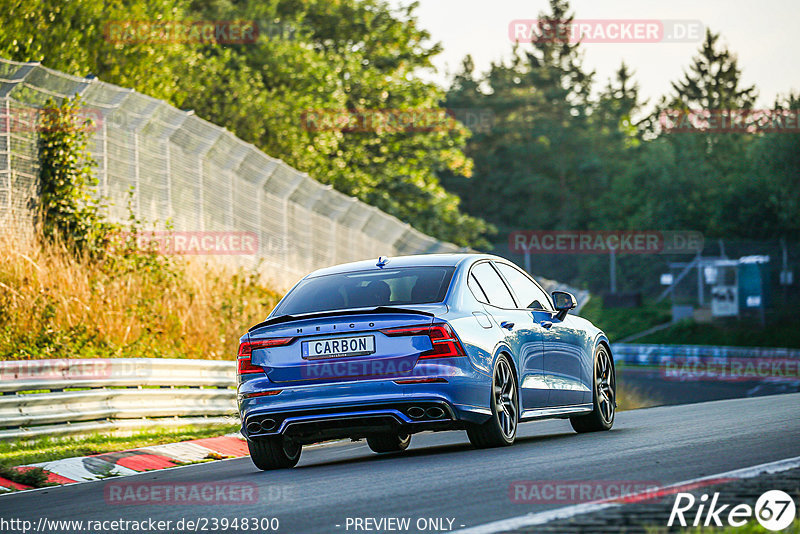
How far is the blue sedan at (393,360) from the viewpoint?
8938 mm

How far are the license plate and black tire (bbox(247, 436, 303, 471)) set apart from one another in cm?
82

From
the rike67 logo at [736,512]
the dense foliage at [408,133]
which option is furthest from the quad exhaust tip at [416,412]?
the dense foliage at [408,133]

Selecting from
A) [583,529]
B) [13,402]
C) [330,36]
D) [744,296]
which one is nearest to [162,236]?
[13,402]

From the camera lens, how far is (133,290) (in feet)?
60.7

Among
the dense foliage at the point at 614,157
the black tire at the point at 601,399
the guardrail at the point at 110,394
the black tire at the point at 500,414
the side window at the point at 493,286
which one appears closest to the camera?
the black tire at the point at 500,414

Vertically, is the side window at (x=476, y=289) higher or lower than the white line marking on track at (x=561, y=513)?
higher

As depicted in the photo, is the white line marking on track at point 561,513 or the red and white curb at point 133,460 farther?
the red and white curb at point 133,460

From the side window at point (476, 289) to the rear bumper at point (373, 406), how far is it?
91 cm

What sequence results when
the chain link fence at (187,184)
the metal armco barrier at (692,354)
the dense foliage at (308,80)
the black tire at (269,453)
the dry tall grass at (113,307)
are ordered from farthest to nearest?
the metal armco barrier at (692,354), the dense foliage at (308,80), the chain link fence at (187,184), the dry tall grass at (113,307), the black tire at (269,453)

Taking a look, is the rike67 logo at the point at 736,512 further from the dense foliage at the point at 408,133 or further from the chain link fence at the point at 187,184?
the dense foliage at the point at 408,133

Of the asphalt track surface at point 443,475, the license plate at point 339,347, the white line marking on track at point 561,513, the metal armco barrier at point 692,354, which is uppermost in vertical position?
the license plate at point 339,347

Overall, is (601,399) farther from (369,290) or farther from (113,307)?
(113,307)

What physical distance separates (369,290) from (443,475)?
7.41ft

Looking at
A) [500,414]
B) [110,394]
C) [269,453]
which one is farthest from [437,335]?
[110,394]
